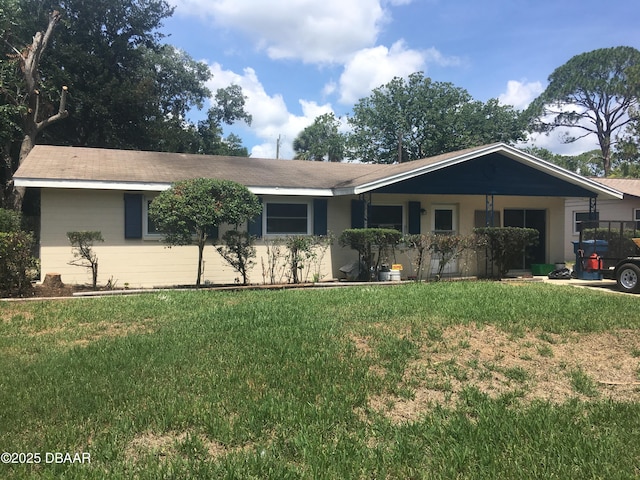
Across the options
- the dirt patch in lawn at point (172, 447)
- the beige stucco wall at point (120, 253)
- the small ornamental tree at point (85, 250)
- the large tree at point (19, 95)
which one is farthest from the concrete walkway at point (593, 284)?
the large tree at point (19, 95)

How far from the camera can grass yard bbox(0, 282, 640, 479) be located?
3.24m

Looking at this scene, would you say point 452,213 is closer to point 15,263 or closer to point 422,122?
→ point 15,263

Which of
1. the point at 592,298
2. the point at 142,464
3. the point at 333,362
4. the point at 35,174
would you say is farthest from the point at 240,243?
the point at 142,464

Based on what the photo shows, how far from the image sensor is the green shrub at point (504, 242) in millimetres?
12648

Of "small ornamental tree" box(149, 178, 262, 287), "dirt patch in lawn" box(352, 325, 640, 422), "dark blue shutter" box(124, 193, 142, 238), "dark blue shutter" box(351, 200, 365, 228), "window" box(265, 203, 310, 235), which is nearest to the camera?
"dirt patch in lawn" box(352, 325, 640, 422)

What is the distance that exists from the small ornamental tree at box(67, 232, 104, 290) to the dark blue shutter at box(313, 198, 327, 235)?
5388 mm

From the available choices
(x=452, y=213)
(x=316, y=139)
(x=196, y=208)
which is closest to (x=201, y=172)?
(x=196, y=208)

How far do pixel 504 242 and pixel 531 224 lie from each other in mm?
4246

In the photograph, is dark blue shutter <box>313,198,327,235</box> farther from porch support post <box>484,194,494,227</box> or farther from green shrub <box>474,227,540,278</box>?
porch support post <box>484,194,494,227</box>

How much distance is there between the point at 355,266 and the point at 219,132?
2199cm

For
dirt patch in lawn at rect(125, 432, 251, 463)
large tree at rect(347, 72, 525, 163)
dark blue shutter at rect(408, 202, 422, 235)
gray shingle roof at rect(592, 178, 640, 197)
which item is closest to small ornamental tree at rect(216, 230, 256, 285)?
dark blue shutter at rect(408, 202, 422, 235)

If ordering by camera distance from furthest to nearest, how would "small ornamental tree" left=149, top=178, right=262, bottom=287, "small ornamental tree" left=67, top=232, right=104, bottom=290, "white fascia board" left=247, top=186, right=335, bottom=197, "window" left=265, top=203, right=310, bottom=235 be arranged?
"window" left=265, top=203, right=310, bottom=235
"white fascia board" left=247, top=186, right=335, bottom=197
"small ornamental tree" left=67, top=232, right=104, bottom=290
"small ornamental tree" left=149, top=178, right=262, bottom=287

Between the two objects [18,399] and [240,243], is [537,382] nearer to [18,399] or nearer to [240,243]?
[18,399]

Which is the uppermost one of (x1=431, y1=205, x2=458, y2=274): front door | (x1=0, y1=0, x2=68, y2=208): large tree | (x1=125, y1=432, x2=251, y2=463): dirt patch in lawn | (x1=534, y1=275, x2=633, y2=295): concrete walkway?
(x1=0, y1=0, x2=68, y2=208): large tree
